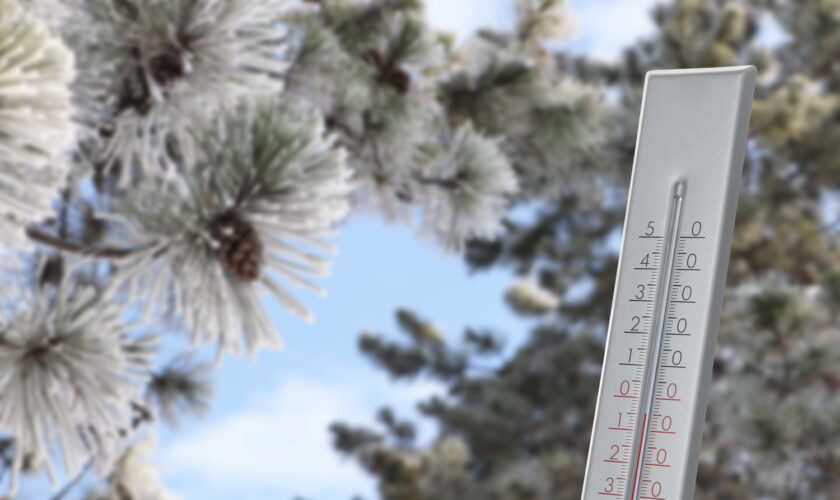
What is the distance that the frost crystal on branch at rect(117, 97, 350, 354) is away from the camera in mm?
761

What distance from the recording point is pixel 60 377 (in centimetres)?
75

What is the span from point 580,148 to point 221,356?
0.84 m

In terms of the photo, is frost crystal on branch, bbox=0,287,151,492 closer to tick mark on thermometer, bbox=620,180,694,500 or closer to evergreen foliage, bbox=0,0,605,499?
evergreen foliage, bbox=0,0,605,499

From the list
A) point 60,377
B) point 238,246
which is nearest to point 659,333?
point 238,246

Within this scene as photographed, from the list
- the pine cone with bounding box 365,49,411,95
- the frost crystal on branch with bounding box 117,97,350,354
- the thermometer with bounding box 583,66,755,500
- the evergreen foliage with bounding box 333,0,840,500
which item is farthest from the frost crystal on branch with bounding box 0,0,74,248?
the evergreen foliage with bounding box 333,0,840,500

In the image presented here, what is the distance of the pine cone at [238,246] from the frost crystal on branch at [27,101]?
138 millimetres

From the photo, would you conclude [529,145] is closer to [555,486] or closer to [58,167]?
[58,167]

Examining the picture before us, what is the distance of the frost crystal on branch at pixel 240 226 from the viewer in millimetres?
761

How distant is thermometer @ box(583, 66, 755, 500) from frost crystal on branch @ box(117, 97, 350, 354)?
1.13ft

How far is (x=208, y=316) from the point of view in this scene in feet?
2.53

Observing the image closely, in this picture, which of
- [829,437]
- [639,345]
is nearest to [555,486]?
[829,437]

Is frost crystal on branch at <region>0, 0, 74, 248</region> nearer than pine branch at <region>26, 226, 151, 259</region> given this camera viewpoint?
Yes

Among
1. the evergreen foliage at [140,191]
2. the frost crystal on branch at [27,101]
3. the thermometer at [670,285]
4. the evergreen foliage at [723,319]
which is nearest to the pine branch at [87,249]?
the evergreen foliage at [140,191]

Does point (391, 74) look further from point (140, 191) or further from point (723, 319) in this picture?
point (723, 319)
